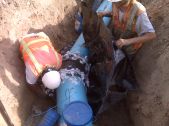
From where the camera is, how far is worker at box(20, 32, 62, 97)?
3.95 metres

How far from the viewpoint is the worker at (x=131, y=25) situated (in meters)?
3.77

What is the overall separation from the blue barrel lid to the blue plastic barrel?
375mm

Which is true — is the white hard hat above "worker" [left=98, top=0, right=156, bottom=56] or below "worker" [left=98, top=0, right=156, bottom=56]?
below

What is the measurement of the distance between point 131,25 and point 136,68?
2.04ft

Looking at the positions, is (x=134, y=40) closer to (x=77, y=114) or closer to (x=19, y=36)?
(x=77, y=114)

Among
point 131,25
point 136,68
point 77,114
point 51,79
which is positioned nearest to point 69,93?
point 51,79

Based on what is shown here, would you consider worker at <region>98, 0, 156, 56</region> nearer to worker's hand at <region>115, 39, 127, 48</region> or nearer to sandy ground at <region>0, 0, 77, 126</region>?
worker's hand at <region>115, 39, 127, 48</region>

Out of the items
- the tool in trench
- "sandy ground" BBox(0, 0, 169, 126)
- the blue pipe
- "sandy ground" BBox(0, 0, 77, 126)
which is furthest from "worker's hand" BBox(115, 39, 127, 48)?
the tool in trench

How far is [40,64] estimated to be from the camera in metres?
3.99

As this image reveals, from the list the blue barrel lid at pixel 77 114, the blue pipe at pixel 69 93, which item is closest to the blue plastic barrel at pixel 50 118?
the blue pipe at pixel 69 93

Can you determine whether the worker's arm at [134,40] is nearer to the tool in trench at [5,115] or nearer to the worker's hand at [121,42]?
the worker's hand at [121,42]

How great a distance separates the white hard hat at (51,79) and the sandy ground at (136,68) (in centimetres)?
34

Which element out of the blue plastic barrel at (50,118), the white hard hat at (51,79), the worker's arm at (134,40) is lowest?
the blue plastic barrel at (50,118)

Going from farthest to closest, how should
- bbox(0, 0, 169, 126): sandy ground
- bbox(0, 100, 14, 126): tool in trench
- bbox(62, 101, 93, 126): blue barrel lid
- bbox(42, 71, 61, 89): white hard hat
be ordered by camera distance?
1. bbox(42, 71, 61, 89): white hard hat
2. bbox(0, 0, 169, 126): sandy ground
3. bbox(0, 100, 14, 126): tool in trench
4. bbox(62, 101, 93, 126): blue barrel lid
